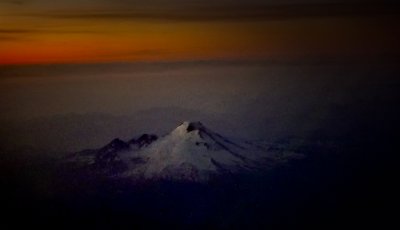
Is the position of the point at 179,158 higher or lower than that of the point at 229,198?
higher

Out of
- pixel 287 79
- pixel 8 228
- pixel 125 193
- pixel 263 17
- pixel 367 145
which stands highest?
pixel 263 17

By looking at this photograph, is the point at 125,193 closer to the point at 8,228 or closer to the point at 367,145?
the point at 8,228

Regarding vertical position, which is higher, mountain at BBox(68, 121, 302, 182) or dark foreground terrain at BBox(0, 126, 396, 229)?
mountain at BBox(68, 121, 302, 182)

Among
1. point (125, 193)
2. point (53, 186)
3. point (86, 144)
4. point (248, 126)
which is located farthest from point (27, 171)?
point (248, 126)

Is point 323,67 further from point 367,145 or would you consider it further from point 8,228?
point 8,228

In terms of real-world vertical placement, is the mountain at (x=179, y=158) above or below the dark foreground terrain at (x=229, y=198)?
above

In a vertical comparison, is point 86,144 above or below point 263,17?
Answer: below
